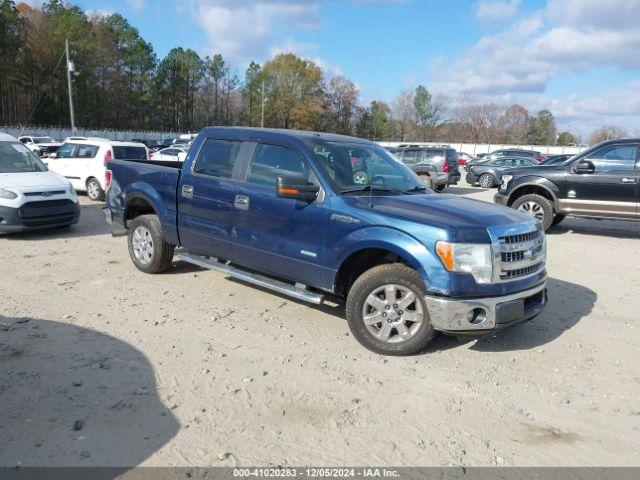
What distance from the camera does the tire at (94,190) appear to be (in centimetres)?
1382

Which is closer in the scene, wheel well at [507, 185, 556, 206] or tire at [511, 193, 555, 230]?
tire at [511, 193, 555, 230]

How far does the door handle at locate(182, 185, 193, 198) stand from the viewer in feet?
Answer: 20.0

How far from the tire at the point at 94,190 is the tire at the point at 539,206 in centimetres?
1043

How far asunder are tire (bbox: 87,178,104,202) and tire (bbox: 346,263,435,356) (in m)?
11.1

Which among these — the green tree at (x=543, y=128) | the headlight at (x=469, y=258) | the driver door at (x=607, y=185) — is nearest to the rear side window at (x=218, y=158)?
the headlight at (x=469, y=258)

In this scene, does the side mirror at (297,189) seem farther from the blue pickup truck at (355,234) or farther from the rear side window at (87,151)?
the rear side window at (87,151)

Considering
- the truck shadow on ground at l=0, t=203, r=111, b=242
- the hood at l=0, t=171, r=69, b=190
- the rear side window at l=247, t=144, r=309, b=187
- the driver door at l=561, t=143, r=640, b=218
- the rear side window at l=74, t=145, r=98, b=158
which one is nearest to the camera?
the rear side window at l=247, t=144, r=309, b=187

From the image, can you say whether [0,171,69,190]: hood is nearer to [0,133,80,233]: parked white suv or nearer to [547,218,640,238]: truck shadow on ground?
[0,133,80,233]: parked white suv

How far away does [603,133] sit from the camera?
9800 cm

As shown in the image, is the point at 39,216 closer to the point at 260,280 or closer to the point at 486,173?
the point at 260,280

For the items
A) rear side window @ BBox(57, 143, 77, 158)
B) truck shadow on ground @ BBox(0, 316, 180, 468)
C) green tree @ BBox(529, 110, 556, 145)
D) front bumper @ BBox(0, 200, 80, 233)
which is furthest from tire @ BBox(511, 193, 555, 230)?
green tree @ BBox(529, 110, 556, 145)

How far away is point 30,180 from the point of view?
9.38 meters

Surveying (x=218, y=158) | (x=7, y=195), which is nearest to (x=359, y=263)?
(x=218, y=158)

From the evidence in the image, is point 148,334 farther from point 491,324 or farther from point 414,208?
point 491,324
